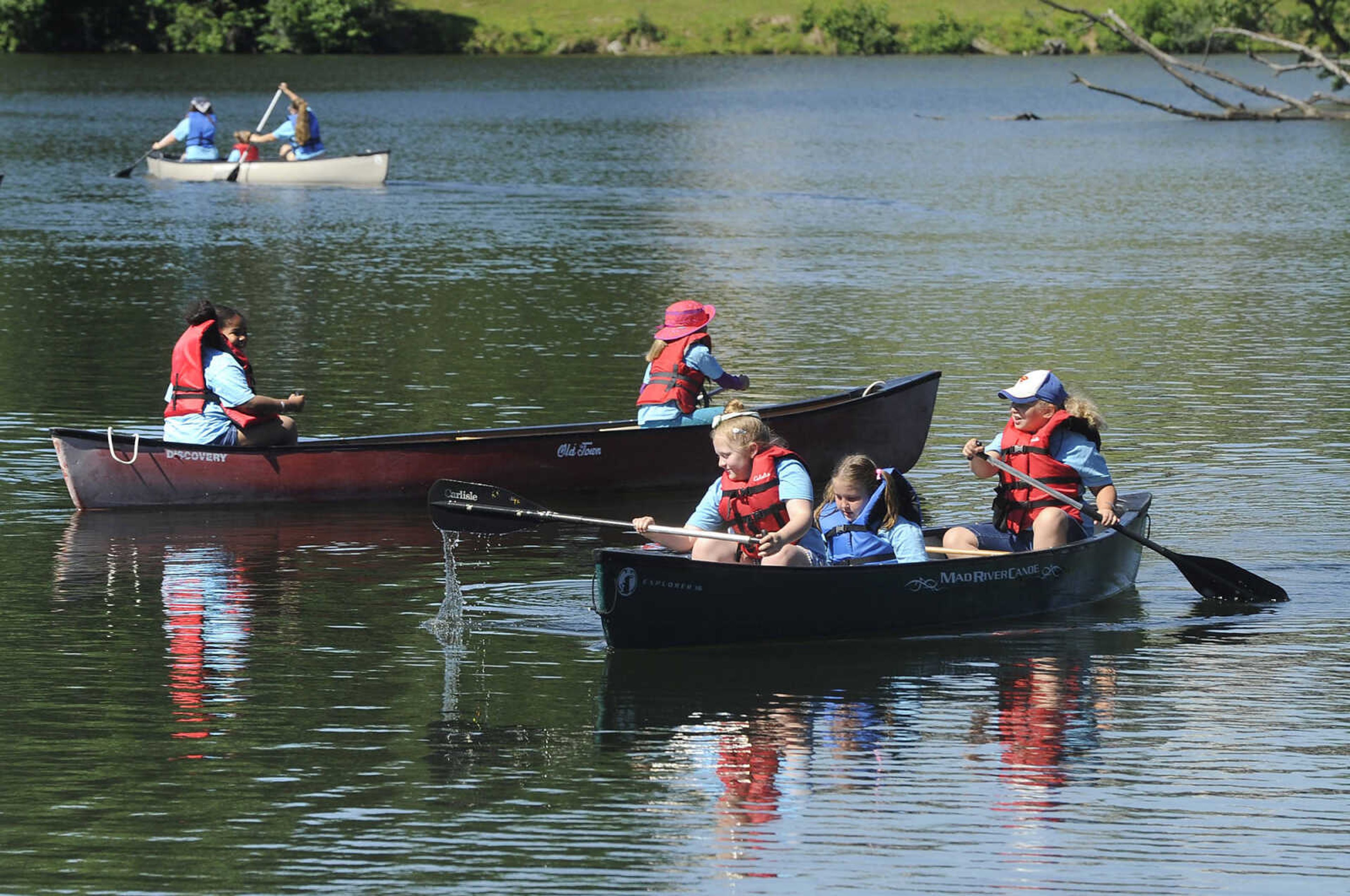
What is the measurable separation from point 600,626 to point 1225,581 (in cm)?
376

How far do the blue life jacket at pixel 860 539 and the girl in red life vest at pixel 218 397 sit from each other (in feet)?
14.7

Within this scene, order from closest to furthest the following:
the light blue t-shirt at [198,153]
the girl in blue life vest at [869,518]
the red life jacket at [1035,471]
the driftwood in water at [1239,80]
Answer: the girl in blue life vest at [869,518]
the red life jacket at [1035,471]
the driftwood in water at [1239,80]
the light blue t-shirt at [198,153]

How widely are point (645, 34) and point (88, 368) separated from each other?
9434cm

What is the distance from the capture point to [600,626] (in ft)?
38.0

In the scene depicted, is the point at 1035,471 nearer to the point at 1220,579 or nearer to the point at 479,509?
the point at 1220,579

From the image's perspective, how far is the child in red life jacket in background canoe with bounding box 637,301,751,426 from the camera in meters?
14.8

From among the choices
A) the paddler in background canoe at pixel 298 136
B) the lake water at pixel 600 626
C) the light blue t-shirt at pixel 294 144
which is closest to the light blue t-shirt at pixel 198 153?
the paddler in background canoe at pixel 298 136

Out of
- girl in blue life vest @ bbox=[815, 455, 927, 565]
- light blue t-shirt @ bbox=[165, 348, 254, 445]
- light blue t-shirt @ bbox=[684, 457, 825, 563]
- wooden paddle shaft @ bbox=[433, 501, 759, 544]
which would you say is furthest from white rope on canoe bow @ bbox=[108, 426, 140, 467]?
girl in blue life vest @ bbox=[815, 455, 927, 565]

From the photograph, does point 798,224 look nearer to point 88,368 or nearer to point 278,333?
point 278,333

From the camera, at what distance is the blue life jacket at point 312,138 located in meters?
39.5

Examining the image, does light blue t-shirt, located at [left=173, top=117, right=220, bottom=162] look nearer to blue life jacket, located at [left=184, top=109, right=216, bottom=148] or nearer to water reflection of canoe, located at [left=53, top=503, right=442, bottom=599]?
blue life jacket, located at [left=184, top=109, right=216, bottom=148]

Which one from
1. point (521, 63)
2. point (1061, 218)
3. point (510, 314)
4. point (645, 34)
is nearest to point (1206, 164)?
point (1061, 218)

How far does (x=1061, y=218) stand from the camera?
35.5 m

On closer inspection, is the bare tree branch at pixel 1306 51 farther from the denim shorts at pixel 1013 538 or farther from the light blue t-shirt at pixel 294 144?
the light blue t-shirt at pixel 294 144
